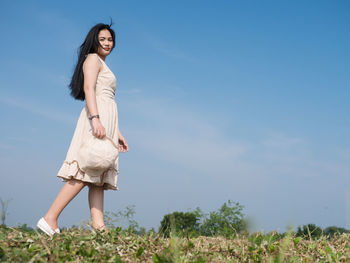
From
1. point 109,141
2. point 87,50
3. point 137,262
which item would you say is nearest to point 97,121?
point 109,141

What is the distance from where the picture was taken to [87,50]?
215 inches

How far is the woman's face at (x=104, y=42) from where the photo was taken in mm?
5477

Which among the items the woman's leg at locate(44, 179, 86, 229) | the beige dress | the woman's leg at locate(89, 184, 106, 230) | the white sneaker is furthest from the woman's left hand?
the white sneaker

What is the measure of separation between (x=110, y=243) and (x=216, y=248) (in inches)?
43.6

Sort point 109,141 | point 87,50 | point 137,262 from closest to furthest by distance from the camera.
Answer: point 137,262, point 109,141, point 87,50

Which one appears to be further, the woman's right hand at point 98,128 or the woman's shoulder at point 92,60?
the woman's shoulder at point 92,60

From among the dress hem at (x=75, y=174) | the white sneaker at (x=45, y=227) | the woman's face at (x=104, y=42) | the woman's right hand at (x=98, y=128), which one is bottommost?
the white sneaker at (x=45, y=227)

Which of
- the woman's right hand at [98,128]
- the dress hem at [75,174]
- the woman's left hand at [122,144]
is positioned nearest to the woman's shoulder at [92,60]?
the woman's right hand at [98,128]

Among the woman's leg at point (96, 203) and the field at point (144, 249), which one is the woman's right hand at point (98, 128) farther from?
the field at point (144, 249)

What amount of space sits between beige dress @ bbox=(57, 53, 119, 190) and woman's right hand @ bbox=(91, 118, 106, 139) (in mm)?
199

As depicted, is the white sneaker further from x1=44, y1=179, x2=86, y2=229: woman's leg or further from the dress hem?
the dress hem

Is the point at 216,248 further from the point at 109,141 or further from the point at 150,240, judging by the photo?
the point at 109,141

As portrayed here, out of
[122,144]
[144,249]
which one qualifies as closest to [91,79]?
[122,144]

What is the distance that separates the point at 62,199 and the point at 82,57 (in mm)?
2028
